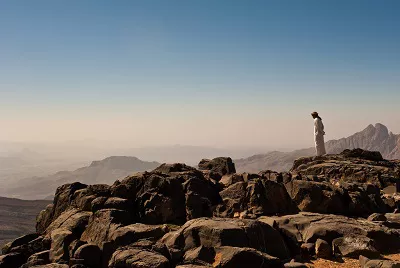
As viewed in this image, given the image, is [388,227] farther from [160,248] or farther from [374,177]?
[160,248]

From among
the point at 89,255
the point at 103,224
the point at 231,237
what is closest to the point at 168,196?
the point at 103,224

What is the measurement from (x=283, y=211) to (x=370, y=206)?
8.80 metres

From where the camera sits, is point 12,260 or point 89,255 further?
point 12,260

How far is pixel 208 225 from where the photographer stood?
20547 millimetres

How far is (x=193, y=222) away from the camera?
2178cm

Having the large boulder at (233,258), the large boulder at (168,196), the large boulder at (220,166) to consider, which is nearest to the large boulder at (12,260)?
the large boulder at (168,196)

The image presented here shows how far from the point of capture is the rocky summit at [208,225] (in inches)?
738

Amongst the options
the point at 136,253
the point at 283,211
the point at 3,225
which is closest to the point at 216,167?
the point at 283,211

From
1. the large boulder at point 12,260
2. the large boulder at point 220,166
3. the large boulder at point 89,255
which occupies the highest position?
the large boulder at point 220,166

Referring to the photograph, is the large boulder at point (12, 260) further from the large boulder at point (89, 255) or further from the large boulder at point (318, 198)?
the large boulder at point (318, 198)

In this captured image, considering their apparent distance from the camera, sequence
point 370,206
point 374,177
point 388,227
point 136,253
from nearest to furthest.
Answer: point 136,253
point 388,227
point 370,206
point 374,177

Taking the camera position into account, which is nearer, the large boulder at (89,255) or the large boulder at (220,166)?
the large boulder at (89,255)

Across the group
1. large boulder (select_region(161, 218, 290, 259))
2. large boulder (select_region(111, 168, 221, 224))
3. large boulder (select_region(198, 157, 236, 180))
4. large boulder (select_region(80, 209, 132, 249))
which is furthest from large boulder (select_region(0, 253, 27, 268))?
large boulder (select_region(198, 157, 236, 180))

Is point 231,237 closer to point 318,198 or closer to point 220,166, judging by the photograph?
point 318,198
